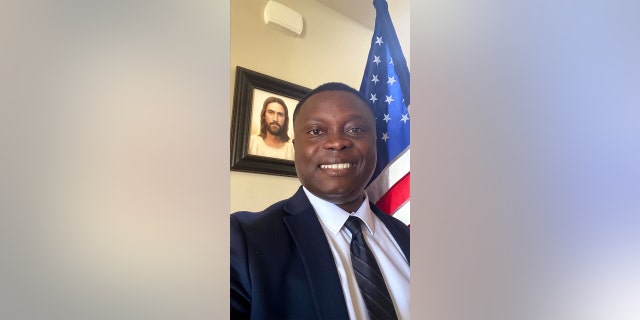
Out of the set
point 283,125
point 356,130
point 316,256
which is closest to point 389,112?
point 356,130

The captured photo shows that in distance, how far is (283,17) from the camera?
0.86 meters

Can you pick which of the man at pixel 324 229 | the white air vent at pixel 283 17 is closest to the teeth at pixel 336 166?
the man at pixel 324 229

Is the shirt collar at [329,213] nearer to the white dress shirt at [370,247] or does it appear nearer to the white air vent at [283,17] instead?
the white dress shirt at [370,247]

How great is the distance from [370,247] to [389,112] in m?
0.29

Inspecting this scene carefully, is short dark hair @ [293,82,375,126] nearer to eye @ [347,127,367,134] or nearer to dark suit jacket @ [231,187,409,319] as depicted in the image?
eye @ [347,127,367,134]

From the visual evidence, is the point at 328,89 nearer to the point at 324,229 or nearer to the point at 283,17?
the point at 283,17

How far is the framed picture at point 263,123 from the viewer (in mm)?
850
